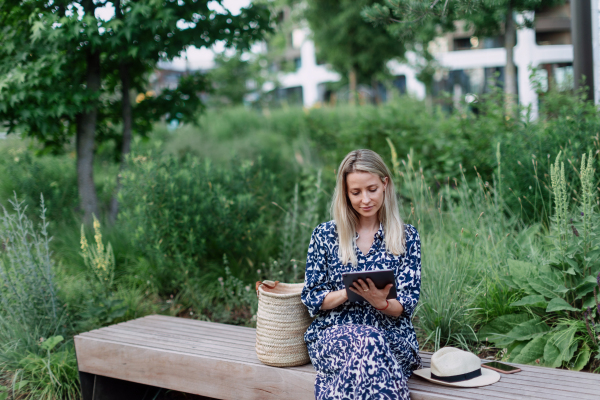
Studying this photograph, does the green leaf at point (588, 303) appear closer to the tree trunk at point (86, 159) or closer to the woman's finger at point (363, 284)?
the woman's finger at point (363, 284)

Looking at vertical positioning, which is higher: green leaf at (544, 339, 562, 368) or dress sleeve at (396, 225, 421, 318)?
dress sleeve at (396, 225, 421, 318)

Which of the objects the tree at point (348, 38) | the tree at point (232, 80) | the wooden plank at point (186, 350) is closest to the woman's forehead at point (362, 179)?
the wooden plank at point (186, 350)

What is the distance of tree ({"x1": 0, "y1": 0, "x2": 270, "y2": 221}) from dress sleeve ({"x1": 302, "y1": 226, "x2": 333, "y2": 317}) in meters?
2.50

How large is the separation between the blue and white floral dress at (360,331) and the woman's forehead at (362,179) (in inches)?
10.7

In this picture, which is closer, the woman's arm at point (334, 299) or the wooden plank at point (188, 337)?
the woman's arm at point (334, 299)

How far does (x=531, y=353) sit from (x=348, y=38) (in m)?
12.0

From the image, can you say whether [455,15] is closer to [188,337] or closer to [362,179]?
[362,179]

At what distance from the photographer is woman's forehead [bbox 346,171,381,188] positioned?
2.33m

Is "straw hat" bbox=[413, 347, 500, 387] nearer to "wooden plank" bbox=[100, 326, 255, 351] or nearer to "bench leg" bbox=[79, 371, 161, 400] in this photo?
"wooden plank" bbox=[100, 326, 255, 351]

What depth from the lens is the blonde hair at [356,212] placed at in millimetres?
2352

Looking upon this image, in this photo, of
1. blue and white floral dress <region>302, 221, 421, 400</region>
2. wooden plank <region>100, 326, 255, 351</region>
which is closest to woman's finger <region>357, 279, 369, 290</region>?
blue and white floral dress <region>302, 221, 421, 400</region>

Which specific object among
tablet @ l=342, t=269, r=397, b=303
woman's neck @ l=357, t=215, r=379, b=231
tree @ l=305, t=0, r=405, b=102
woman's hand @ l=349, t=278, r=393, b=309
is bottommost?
woman's hand @ l=349, t=278, r=393, b=309

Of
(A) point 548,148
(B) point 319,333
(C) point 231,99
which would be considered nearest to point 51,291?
(B) point 319,333

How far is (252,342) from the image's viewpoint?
2787 mm
